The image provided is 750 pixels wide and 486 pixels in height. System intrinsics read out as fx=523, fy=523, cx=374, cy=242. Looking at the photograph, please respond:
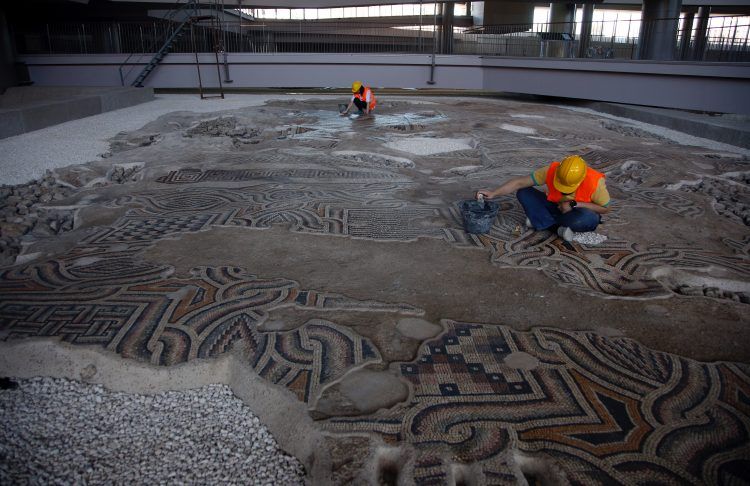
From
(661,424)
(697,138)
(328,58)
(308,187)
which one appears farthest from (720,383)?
(328,58)

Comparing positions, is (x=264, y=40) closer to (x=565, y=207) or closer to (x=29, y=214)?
(x=29, y=214)

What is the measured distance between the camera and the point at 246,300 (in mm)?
3012

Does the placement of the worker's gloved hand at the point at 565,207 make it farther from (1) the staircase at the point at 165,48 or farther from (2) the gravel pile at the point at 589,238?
(1) the staircase at the point at 165,48

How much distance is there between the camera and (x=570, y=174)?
12.2ft

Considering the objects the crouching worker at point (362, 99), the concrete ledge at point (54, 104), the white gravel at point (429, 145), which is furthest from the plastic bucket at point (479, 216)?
the concrete ledge at point (54, 104)

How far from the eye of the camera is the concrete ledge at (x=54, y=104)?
27.9 ft

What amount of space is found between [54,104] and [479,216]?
910 cm

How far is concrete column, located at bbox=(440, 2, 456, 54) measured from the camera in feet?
54.4

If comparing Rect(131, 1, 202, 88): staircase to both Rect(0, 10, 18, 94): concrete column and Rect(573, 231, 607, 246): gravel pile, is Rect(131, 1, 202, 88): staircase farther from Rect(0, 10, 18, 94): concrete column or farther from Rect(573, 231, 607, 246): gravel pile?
Rect(573, 231, 607, 246): gravel pile

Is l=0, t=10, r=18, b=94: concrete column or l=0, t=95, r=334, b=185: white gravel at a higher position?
l=0, t=10, r=18, b=94: concrete column

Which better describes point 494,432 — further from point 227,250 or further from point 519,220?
point 519,220

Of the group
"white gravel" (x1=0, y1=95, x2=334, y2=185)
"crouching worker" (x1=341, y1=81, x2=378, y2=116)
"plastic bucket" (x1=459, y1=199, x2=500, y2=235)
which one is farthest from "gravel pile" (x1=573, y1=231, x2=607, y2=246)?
"crouching worker" (x1=341, y1=81, x2=378, y2=116)

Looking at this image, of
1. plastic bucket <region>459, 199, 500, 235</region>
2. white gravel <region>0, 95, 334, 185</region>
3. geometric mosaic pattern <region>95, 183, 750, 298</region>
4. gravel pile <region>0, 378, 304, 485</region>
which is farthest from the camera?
white gravel <region>0, 95, 334, 185</region>

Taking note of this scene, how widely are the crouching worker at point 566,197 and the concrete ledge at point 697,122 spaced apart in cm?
562
